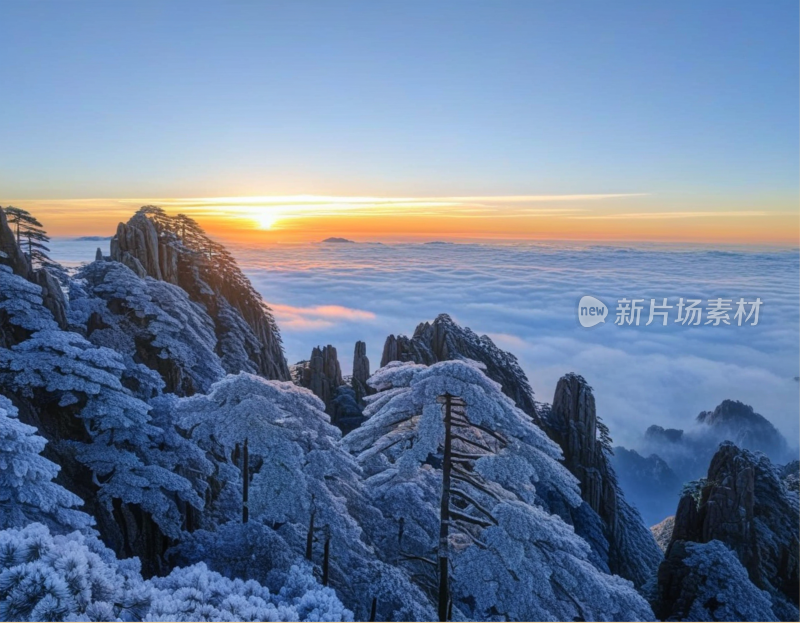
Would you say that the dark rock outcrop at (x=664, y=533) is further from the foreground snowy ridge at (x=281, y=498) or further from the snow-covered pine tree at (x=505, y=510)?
the snow-covered pine tree at (x=505, y=510)

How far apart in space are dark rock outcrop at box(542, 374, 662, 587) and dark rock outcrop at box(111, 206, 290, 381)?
1448 cm

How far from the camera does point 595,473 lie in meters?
24.7

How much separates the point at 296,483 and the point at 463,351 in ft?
59.4

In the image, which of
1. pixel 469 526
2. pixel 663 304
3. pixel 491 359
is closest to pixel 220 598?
pixel 469 526

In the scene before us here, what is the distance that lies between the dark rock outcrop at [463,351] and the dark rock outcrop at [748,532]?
8.49 m

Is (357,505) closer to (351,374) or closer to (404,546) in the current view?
(404,546)

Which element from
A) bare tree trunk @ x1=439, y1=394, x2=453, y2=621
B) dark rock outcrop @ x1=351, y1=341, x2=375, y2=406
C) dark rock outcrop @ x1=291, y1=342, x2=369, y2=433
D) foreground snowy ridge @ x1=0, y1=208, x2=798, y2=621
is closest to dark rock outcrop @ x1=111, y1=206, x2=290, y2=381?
dark rock outcrop @ x1=291, y1=342, x2=369, y2=433

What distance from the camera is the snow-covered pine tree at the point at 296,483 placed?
9258mm

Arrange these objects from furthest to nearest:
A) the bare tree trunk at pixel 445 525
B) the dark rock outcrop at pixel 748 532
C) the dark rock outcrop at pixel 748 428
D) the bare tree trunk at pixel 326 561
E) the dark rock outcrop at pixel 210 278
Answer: the dark rock outcrop at pixel 748 428
the dark rock outcrop at pixel 210 278
the dark rock outcrop at pixel 748 532
the bare tree trunk at pixel 326 561
the bare tree trunk at pixel 445 525

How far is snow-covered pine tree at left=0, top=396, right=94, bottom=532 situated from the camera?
8.69m

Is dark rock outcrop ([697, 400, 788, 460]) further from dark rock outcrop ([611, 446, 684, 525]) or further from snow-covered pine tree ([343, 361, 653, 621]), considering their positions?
snow-covered pine tree ([343, 361, 653, 621])

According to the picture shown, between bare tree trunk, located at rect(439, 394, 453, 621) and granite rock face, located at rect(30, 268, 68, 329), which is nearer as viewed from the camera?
bare tree trunk, located at rect(439, 394, 453, 621)

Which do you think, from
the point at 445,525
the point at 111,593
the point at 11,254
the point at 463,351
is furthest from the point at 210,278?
the point at 111,593

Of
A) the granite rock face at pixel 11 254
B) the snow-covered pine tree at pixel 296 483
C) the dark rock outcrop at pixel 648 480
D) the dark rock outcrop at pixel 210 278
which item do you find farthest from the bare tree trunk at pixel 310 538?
the dark rock outcrop at pixel 648 480
